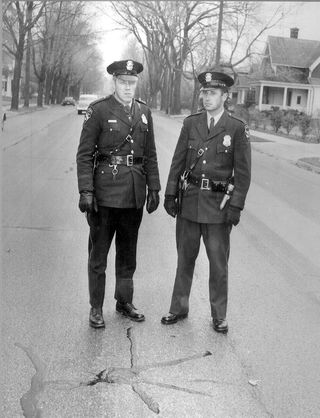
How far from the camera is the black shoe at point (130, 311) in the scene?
4660mm

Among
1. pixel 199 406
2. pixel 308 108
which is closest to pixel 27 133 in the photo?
pixel 199 406

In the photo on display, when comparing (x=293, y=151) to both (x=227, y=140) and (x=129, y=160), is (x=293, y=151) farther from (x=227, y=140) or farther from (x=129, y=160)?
(x=129, y=160)

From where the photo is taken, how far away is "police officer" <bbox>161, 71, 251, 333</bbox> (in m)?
4.42


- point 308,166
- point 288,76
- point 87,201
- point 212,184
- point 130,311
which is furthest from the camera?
point 288,76

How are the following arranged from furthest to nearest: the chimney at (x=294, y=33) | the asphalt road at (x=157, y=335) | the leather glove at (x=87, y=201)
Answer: the chimney at (x=294, y=33) < the leather glove at (x=87, y=201) < the asphalt road at (x=157, y=335)

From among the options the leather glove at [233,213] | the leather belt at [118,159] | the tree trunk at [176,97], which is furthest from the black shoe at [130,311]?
the tree trunk at [176,97]

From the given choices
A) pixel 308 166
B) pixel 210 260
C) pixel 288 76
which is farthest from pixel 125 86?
pixel 288 76

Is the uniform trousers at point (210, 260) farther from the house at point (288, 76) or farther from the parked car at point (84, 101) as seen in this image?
the house at point (288, 76)

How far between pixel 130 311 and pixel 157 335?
418 millimetres

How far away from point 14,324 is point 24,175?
8.18 meters

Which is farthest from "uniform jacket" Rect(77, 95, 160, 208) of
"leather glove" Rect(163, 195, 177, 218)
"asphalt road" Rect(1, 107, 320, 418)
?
"asphalt road" Rect(1, 107, 320, 418)

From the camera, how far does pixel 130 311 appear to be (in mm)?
4730

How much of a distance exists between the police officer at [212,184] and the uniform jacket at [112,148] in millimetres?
308

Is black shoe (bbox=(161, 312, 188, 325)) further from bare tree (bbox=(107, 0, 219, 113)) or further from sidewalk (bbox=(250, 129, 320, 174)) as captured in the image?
bare tree (bbox=(107, 0, 219, 113))
